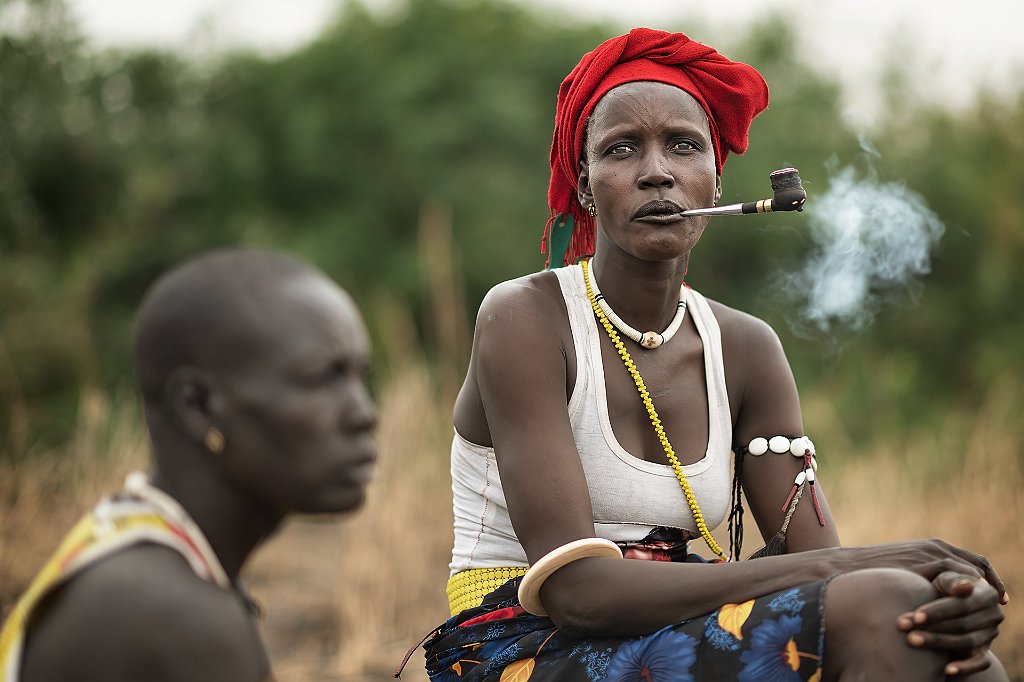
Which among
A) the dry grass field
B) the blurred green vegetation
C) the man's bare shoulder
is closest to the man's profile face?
the man's bare shoulder

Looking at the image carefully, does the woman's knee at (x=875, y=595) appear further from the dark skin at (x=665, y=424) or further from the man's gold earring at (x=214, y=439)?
the man's gold earring at (x=214, y=439)

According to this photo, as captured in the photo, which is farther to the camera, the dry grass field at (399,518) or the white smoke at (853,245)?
the dry grass field at (399,518)

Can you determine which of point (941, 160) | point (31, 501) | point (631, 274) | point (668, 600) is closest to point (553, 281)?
point (631, 274)

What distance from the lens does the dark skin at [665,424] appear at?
2.17 meters

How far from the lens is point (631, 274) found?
2863 millimetres

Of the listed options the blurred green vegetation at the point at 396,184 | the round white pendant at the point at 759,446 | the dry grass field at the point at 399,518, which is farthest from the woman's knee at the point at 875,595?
the blurred green vegetation at the point at 396,184

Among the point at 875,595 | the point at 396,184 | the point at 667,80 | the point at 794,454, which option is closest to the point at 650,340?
the point at 794,454

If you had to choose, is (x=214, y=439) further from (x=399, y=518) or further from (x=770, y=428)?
(x=399, y=518)

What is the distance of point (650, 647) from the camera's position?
7.79ft

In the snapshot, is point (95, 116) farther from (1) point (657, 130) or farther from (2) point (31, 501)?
(1) point (657, 130)

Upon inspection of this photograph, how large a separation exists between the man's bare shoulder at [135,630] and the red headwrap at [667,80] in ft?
5.35

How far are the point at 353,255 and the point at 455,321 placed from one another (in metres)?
4.46

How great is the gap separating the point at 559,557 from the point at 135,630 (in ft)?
3.36

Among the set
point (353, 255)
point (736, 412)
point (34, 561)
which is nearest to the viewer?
point (736, 412)
